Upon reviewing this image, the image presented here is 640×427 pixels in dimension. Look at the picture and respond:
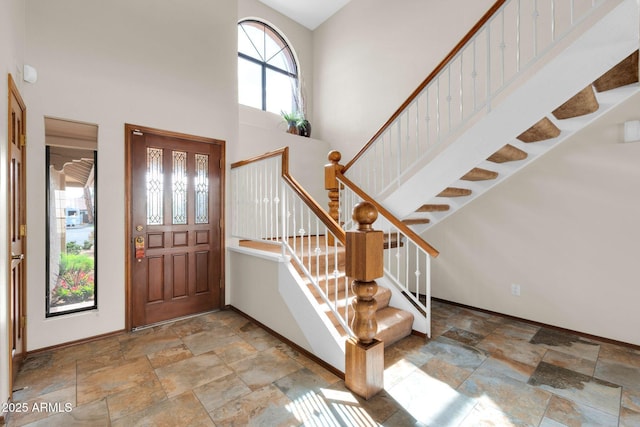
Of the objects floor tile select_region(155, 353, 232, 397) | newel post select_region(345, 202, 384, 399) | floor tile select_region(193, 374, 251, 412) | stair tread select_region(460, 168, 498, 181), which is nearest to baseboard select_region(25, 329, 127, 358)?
floor tile select_region(155, 353, 232, 397)

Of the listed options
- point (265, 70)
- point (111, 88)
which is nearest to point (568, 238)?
point (111, 88)

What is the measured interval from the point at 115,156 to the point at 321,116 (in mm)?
3553

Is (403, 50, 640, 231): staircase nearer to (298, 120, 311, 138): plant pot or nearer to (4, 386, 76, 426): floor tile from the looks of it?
(298, 120, 311, 138): plant pot

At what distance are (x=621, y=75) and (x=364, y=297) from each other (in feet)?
8.27

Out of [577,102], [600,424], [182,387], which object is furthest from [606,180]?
[182,387]

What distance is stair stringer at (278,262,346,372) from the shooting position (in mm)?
2225

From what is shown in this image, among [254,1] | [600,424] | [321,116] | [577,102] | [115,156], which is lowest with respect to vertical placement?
[600,424]

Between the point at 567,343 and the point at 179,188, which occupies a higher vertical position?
the point at 179,188

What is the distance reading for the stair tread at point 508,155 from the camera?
2.61m

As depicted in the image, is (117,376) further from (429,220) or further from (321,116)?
(321,116)

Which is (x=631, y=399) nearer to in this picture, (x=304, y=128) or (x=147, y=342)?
(x=147, y=342)

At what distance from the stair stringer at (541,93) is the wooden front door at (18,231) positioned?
10.4 ft

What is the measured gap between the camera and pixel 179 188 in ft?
11.0

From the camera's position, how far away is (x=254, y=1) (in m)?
4.83
